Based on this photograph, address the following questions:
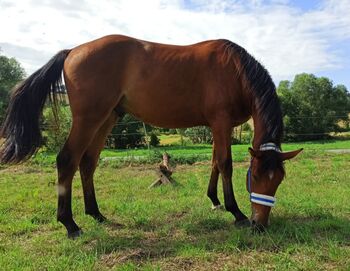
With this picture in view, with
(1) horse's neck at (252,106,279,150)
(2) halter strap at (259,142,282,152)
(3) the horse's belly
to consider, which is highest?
(3) the horse's belly

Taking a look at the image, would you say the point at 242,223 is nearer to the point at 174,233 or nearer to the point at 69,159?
the point at 174,233

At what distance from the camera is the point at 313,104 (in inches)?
1585

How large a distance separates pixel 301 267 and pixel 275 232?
3.39ft

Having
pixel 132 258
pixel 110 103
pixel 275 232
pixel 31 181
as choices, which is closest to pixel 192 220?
pixel 275 232

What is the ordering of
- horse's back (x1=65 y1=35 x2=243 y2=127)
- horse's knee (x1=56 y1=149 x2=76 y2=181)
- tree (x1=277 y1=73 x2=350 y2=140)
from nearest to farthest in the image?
horse's knee (x1=56 y1=149 x2=76 y2=181) < horse's back (x1=65 y1=35 x2=243 y2=127) < tree (x1=277 y1=73 x2=350 y2=140)

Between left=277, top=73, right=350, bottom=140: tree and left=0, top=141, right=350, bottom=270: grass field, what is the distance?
93.2ft

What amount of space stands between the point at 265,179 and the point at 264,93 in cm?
113

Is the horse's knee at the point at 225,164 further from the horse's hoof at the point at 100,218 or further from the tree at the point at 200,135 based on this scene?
the tree at the point at 200,135

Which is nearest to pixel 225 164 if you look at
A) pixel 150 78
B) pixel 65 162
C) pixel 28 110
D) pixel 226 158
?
pixel 226 158

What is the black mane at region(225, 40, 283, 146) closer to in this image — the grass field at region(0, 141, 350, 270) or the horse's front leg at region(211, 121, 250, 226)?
the horse's front leg at region(211, 121, 250, 226)

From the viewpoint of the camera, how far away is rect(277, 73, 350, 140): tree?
35.1m

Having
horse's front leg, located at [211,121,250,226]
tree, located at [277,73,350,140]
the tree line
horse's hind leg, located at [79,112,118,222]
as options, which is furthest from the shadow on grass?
tree, located at [277,73,350,140]

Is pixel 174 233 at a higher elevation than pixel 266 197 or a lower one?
lower

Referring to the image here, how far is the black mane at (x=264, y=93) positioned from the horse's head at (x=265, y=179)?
212mm
